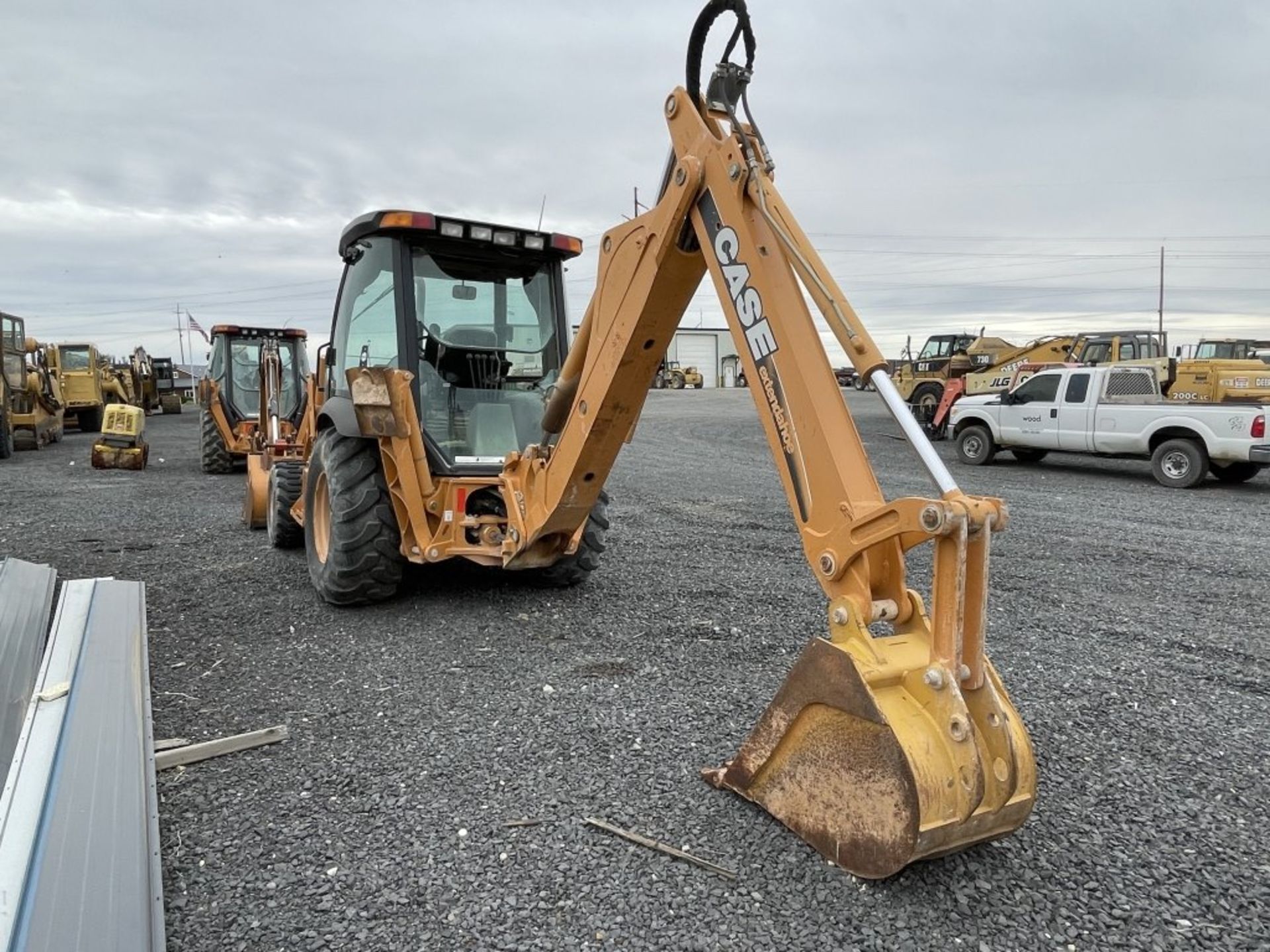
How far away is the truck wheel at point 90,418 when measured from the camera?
69.9ft

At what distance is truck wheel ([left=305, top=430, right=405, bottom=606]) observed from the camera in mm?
4711

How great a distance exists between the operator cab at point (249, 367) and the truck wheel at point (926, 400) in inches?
565

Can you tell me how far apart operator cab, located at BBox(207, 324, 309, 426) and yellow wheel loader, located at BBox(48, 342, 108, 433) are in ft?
34.0

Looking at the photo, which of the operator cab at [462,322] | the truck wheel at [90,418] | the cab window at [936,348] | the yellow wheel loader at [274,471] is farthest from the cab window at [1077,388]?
the truck wheel at [90,418]

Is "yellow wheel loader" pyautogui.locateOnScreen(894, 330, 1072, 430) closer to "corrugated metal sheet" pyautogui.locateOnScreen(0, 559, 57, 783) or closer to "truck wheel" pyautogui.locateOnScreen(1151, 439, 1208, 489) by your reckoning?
"truck wheel" pyautogui.locateOnScreen(1151, 439, 1208, 489)

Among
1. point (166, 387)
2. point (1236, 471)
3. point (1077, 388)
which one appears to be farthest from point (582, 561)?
point (166, 387)

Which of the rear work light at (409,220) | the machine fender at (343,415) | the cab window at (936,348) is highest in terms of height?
the cab window at (936,348)

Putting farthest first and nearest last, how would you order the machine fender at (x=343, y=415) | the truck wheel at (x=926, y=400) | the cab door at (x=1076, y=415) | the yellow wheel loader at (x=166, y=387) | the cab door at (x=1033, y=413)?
1. the yellow wheel loader at (x=166, y=387)
2. the truck wheel at (x=926, y=400)
3. the cab door at (x=1033, y=413)
4. the cab door at (x=1076, y=415)
5. the machine fender at (x=343, y=415)

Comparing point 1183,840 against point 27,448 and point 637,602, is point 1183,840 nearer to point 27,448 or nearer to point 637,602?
point 637,602

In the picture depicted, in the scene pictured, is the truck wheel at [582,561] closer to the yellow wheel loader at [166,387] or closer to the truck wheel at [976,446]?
the truck wheel at [976,446]

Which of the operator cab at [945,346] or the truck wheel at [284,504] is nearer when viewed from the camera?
the truck wheel at [284,504]

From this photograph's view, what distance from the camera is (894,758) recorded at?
2.17m

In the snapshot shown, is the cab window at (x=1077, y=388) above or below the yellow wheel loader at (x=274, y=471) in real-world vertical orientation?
above

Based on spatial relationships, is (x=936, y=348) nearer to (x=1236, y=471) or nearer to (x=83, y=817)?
(x=1236, y=471)
